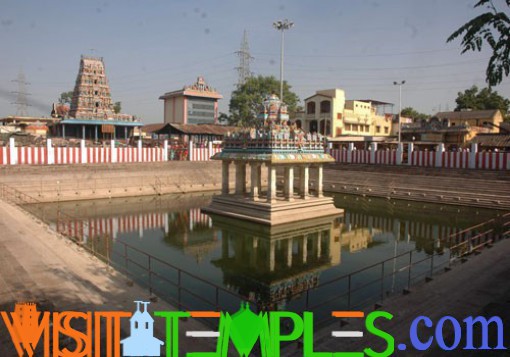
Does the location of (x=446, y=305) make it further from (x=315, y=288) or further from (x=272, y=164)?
(x=272, y=164)

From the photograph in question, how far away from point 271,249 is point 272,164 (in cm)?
647

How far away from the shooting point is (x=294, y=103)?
72375mm

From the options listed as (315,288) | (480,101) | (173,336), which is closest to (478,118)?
(480,101)

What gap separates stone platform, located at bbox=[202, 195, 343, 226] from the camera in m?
22.7

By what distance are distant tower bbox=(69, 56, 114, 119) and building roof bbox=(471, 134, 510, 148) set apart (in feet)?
142

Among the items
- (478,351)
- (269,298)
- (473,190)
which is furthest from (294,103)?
(478,351)

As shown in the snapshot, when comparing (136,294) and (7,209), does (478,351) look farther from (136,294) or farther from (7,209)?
(7,209)

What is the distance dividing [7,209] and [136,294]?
1462cm

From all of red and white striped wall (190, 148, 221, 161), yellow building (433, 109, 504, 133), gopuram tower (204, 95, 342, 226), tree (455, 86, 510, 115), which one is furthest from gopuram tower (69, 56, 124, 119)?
tree (455, 86, 510, 115)

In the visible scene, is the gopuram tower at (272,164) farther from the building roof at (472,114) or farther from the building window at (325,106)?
the building roof at (472,114)

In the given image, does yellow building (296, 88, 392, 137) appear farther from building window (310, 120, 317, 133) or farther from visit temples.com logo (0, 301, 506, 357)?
visit temples.com logo (0, 301, 506, 357)

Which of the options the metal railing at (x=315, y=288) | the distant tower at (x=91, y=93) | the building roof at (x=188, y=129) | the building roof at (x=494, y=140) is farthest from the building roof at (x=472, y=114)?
the distant tower at (x=91, y=93)

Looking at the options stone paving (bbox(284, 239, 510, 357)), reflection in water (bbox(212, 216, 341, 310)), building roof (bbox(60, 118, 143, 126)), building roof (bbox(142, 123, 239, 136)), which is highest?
building roof (bbox(60, 118, 143, 126))

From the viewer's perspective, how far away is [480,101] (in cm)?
6912
